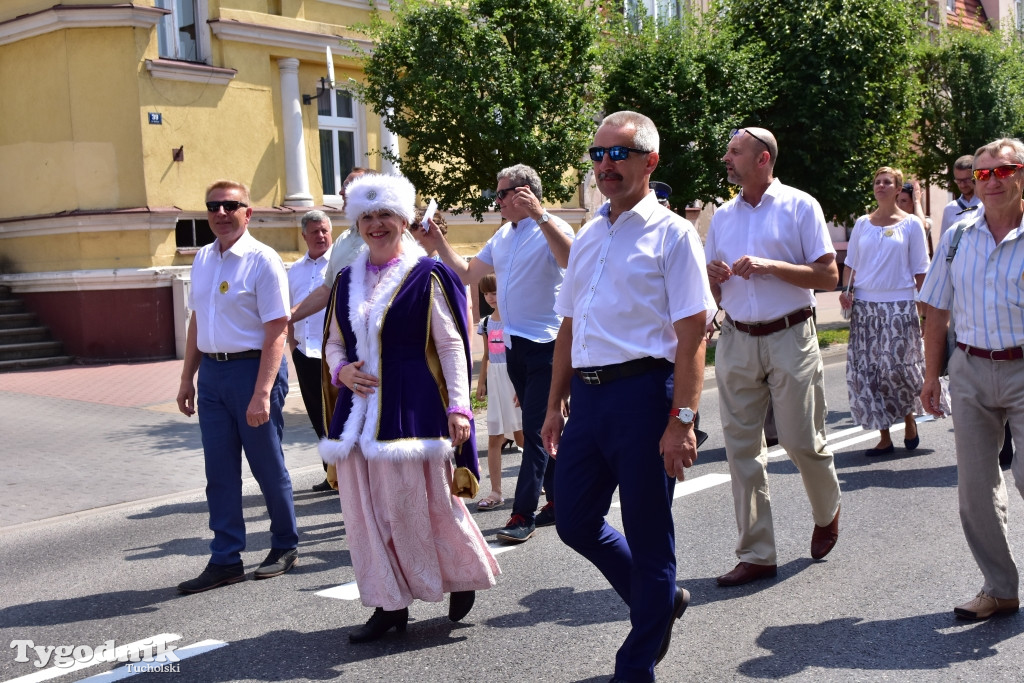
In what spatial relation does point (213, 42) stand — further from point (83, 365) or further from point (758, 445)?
point (758, 445)

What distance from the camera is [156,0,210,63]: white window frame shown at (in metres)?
16.9

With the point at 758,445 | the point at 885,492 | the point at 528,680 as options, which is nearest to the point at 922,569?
the point at 758,445

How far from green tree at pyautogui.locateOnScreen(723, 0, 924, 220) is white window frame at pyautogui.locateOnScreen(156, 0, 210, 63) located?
817 centimetres

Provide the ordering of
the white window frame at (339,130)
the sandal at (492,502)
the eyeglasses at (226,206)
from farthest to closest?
the white window frame at (339,130) → the sandal at (492,502) → the eyeglasses at (226,206)

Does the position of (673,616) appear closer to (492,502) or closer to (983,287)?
(983,287)

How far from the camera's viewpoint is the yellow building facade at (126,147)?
16.1m

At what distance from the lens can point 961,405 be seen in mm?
4746

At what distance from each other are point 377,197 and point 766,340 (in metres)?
2.02

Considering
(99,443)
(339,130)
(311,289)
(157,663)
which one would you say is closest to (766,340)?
(157,663)

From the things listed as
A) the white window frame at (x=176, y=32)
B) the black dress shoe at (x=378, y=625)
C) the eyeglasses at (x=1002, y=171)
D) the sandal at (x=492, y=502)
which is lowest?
the sandal at (x=492, y=502)

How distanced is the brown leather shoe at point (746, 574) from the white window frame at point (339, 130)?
47.5 feet

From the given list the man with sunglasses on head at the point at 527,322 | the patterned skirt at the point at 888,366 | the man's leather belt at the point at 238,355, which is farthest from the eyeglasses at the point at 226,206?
the patterned skirt at the point at 888,366

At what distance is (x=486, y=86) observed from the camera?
12.4 metres

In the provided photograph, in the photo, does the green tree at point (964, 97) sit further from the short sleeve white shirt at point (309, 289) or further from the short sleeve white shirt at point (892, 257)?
the short sleeve white shirt at point (309, 289)
